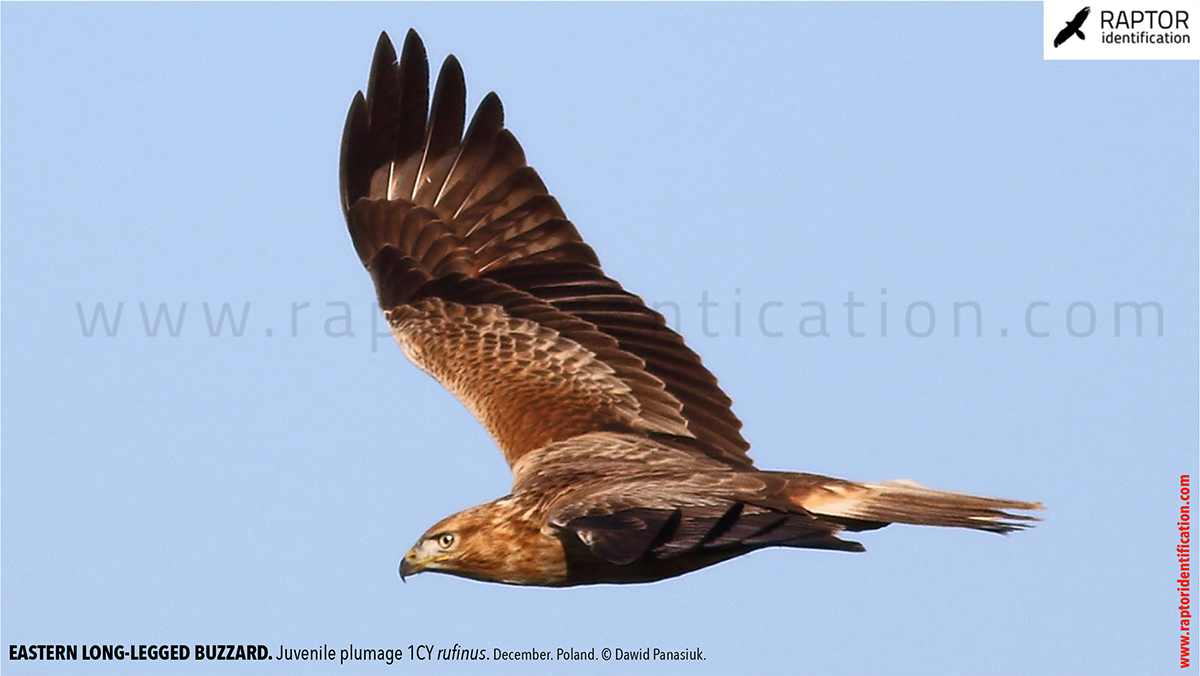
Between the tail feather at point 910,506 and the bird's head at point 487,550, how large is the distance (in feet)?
5.19

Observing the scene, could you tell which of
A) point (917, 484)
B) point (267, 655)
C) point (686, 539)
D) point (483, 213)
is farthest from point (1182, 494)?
point (267, 655)

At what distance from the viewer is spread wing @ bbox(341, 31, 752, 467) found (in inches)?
452

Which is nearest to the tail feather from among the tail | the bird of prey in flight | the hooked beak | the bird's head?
the tail

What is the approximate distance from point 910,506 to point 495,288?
168 inches

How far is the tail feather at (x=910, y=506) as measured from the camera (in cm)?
886

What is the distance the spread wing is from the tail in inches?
68.5

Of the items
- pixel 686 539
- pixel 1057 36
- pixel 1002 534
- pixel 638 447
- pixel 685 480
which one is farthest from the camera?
pixel 1057 36

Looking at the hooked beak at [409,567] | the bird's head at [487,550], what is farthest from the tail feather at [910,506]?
the hooked beak at [409,567]

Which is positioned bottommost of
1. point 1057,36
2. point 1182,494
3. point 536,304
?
point 1182,494

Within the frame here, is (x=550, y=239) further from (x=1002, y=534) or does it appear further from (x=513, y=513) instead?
(x=1002, y=534)

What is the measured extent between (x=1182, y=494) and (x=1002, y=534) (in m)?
3.06

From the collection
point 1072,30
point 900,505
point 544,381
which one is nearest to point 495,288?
point 544,381

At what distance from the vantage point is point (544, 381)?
1168cm

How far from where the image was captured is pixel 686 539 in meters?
8.19
